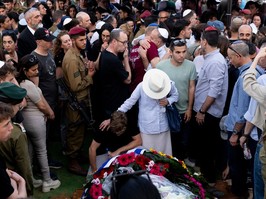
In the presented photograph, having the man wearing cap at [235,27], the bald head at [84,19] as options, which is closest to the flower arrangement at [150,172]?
the man wearing cap at [235,27]

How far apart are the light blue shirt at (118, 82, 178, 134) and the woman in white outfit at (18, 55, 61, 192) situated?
88cm

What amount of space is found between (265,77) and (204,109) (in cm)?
112

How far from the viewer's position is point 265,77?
4.13 metres

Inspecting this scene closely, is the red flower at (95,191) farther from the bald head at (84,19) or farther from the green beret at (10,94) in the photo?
the bald head at (84,19)

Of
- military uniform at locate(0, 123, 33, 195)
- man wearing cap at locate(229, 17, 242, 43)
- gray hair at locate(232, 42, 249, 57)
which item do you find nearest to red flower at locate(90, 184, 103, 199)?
military uniform at locate(0, 123, 33, 195)

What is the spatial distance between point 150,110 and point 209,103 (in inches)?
28.6

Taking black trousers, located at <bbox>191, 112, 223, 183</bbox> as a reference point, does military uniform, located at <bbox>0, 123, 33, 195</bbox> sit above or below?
above

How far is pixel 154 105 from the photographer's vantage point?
190 inches

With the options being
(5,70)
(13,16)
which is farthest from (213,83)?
(13,16)

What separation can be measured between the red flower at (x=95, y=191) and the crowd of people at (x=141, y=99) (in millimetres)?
780

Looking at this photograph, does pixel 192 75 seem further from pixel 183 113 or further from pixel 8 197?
pixel 8 197

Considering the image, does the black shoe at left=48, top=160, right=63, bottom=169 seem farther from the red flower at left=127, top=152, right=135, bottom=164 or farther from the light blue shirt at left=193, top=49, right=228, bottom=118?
the red flower at left=127, top=152, right=135, bottom=164

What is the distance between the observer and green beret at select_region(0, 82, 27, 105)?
12.4 feet

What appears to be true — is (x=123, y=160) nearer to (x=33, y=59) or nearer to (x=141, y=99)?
(x=141, y=99)
